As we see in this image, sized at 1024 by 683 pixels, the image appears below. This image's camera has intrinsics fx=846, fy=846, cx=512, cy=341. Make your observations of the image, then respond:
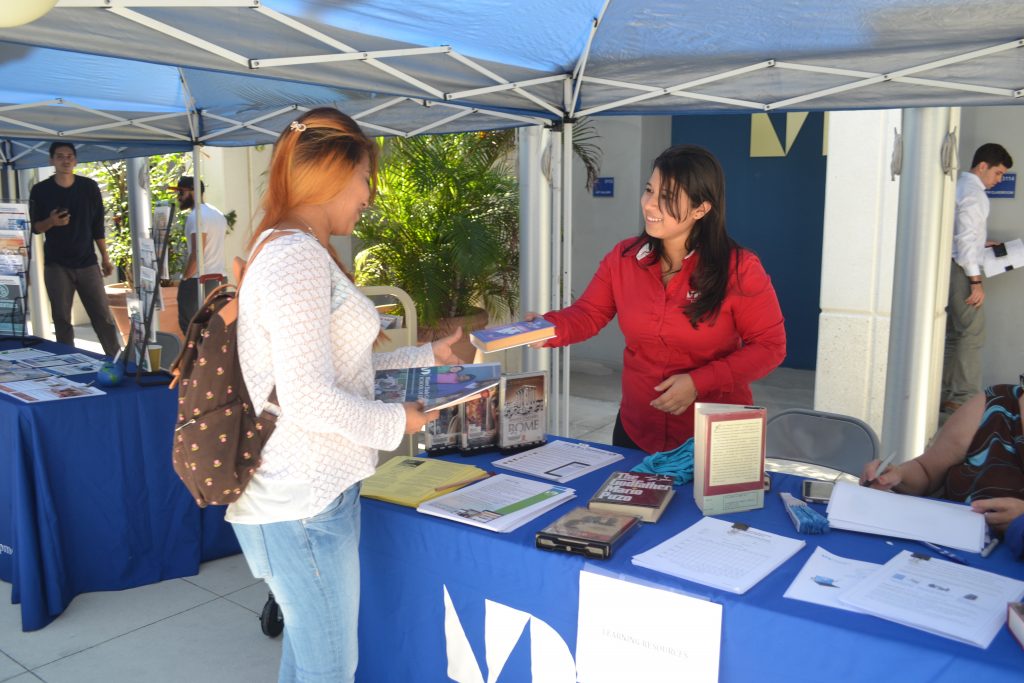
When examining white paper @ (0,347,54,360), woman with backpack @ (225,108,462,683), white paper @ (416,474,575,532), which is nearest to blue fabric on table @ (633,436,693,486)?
white paper @ (416,474,575,532)

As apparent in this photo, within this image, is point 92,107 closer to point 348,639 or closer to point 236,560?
point 236,560

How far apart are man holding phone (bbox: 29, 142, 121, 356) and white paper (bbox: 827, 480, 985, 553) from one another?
5.84 m

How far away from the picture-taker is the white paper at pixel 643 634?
1.58 meters

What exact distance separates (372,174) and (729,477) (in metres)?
1.06

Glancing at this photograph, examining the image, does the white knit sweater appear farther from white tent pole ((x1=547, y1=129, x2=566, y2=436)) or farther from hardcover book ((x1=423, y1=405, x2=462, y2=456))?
white tent pole ((x1=547, y1=129, x2=566, y2=436))

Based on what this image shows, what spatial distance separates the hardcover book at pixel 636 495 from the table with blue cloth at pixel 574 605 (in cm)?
3

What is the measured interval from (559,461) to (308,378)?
1.04 meters

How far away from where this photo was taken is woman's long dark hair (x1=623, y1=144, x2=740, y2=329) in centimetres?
241

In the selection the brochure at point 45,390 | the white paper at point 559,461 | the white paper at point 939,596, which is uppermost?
the white paper at point 939,596

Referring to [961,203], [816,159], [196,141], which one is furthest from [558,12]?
[816,159]

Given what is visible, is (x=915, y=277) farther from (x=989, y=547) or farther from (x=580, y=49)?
(x=989, y=547)

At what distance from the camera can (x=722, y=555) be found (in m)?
1.73

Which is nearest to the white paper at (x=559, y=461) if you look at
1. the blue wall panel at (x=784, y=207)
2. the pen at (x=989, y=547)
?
the pen at (x=989, y=547)

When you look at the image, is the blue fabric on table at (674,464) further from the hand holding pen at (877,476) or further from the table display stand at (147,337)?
the table display stand at (147,337)
